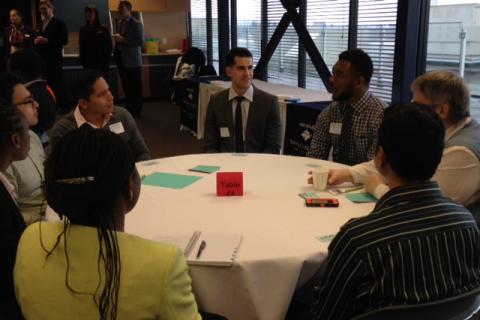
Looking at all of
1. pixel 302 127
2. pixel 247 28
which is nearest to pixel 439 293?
pixel 302 127

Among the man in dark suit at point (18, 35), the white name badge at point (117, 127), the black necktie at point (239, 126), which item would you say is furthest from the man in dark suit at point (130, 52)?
the white name badge at point (117, 127)

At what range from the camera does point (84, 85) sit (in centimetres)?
275

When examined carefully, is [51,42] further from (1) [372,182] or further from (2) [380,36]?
(1) [372,182]

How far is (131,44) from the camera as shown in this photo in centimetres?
768

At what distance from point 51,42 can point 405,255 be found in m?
7.29

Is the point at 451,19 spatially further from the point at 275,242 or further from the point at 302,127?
the point at 275,242

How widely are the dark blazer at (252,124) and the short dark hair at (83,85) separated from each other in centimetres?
84

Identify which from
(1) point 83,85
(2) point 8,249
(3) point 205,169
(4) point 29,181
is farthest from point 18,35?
(2) point 8,249

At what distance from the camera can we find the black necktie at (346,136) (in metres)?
2.83

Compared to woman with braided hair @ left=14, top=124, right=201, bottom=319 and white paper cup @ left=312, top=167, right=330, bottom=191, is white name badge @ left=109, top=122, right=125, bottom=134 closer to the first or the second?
white paper cup @ left=312, top=167, right=330, bottom=191

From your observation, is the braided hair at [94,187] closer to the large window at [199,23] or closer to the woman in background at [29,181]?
the woman in background at [29,181]

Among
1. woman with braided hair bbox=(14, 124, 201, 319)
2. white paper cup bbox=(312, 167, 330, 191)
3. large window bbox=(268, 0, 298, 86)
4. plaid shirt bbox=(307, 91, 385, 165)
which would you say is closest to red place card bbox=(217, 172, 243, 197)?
white paper cup bbox=(312, 167, 330, 191)

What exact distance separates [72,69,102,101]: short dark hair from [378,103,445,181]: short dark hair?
76.2 inches

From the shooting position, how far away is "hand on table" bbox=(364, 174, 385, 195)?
2004 mm
